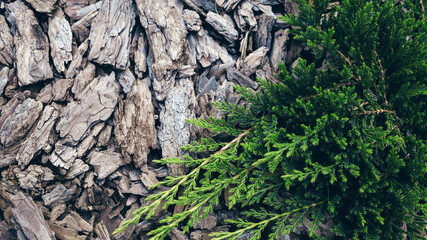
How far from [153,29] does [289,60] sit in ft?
8.88

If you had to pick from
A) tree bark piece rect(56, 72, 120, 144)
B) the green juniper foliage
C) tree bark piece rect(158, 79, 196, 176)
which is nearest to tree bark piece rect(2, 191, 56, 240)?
tree bark piece rect(56, 72, 120, 144)

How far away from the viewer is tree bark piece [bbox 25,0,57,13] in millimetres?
5055

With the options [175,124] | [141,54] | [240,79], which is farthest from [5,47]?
[240,79]

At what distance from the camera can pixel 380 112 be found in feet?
13.8

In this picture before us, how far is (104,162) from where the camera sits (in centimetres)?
503

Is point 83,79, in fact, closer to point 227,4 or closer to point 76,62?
point 76,62

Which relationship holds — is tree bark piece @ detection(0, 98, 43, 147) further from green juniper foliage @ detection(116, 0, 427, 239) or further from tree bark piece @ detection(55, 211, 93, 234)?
green juniper foliage @ detection(116, 0, 427, 239)

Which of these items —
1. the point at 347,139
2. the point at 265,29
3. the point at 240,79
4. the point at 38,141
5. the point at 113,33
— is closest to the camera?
the point at 347,139

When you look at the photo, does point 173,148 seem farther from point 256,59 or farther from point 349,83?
point 349,83

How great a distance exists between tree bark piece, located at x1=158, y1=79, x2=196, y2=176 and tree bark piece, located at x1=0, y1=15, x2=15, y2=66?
2909 millimetres

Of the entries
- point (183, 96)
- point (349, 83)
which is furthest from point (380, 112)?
point (183, 96)

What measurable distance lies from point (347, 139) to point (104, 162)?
412 centimetres

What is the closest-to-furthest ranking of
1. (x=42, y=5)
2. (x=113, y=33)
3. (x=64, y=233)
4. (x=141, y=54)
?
(x=64, y=233), (x=42, y=5), (x=113, y=33), (x=141, y=54)

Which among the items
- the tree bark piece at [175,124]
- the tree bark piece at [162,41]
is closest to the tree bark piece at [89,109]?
the tree bark piece at [162,41]
